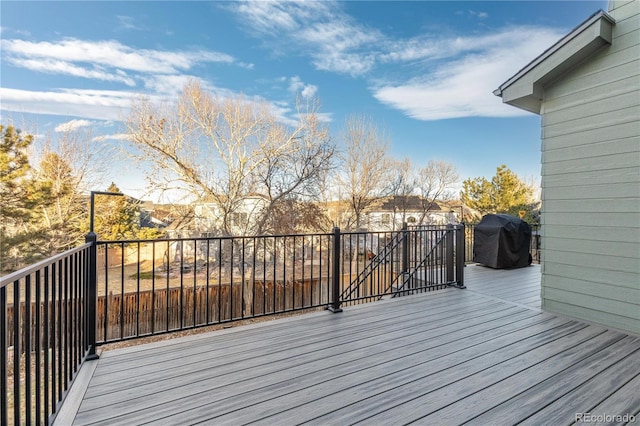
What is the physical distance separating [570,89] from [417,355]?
3.17 m

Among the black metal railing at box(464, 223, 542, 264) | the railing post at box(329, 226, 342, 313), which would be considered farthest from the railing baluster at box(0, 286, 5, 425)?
the black metal railing at box(464, 223, 542, 264)

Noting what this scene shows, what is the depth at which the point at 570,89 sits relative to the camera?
3188 millimetres

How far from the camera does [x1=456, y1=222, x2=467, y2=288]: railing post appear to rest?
437 cm

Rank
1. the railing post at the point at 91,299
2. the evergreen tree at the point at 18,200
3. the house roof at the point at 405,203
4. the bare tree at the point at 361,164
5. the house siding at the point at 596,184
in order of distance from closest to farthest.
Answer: the railing post at the point at 91,299 → the house siding at the point at 596,184 → the evergreen tree at the point at 18,200 → the bare tree at the point at 361,164 → the house roof at the point at 405,203

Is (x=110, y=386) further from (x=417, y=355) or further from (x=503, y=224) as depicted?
(x=503, y=224)

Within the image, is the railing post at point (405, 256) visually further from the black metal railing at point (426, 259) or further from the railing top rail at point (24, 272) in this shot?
the railing top rail at point (24, 272)

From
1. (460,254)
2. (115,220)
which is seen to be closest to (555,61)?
(460,254)

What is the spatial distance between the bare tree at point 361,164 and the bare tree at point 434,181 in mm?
2774

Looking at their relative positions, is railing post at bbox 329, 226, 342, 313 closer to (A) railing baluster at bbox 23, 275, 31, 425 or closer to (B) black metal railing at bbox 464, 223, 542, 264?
(A) railing baluster at bbox 23, 275, 31, 425

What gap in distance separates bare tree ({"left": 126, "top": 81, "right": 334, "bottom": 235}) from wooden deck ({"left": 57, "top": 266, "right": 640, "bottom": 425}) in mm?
7941

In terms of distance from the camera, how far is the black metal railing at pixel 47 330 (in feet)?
3.39

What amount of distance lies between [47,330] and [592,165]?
4.44m

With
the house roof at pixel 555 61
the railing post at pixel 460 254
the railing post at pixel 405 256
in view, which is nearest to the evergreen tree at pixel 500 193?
the railing post at pixel 405 256

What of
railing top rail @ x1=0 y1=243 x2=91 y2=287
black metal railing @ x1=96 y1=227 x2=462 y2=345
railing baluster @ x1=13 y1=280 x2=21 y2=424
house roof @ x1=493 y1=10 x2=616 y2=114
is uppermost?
house roof @ x1=493 y1=10 x2=616 y2=114
